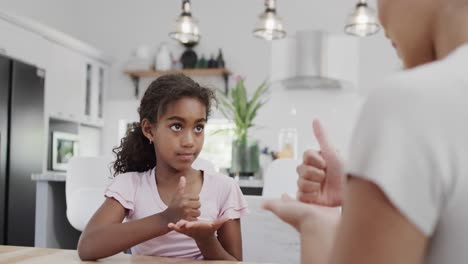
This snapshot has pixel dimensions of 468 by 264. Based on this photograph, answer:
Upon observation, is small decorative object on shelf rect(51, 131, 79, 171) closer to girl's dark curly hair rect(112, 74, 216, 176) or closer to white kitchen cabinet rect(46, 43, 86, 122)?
white kitchen cabinet rect(46, 43, 86, 122)

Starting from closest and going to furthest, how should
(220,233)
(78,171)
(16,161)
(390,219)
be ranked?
1. (390,219)
2. (220,233)
3. (78,171)
4. (16,161)

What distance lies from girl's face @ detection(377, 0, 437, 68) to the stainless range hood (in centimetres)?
481

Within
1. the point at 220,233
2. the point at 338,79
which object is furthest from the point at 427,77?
the point at 338,79

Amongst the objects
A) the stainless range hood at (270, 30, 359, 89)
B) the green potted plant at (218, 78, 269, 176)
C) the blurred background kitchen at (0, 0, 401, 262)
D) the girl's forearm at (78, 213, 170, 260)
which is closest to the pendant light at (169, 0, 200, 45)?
the green potted plant at (218, 78, 269, 176)

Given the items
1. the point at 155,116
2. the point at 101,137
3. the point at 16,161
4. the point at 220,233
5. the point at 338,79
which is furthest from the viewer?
the point at 101,137

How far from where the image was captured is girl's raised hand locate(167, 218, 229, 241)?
100 cm

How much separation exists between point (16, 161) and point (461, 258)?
4.23 metres

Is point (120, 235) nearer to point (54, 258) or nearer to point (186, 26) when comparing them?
point (54, 258)

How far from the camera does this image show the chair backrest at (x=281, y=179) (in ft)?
7.29

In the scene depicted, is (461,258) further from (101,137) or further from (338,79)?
(101,137)

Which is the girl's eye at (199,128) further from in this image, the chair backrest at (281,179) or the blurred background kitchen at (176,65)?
the blurred background kitchen at (176,65)

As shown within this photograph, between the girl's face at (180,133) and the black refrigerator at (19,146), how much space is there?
3.00m

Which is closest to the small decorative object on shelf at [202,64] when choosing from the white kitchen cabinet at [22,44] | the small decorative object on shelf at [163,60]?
the small decorative object on shelf at [163,60]

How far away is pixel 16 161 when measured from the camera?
418cm
